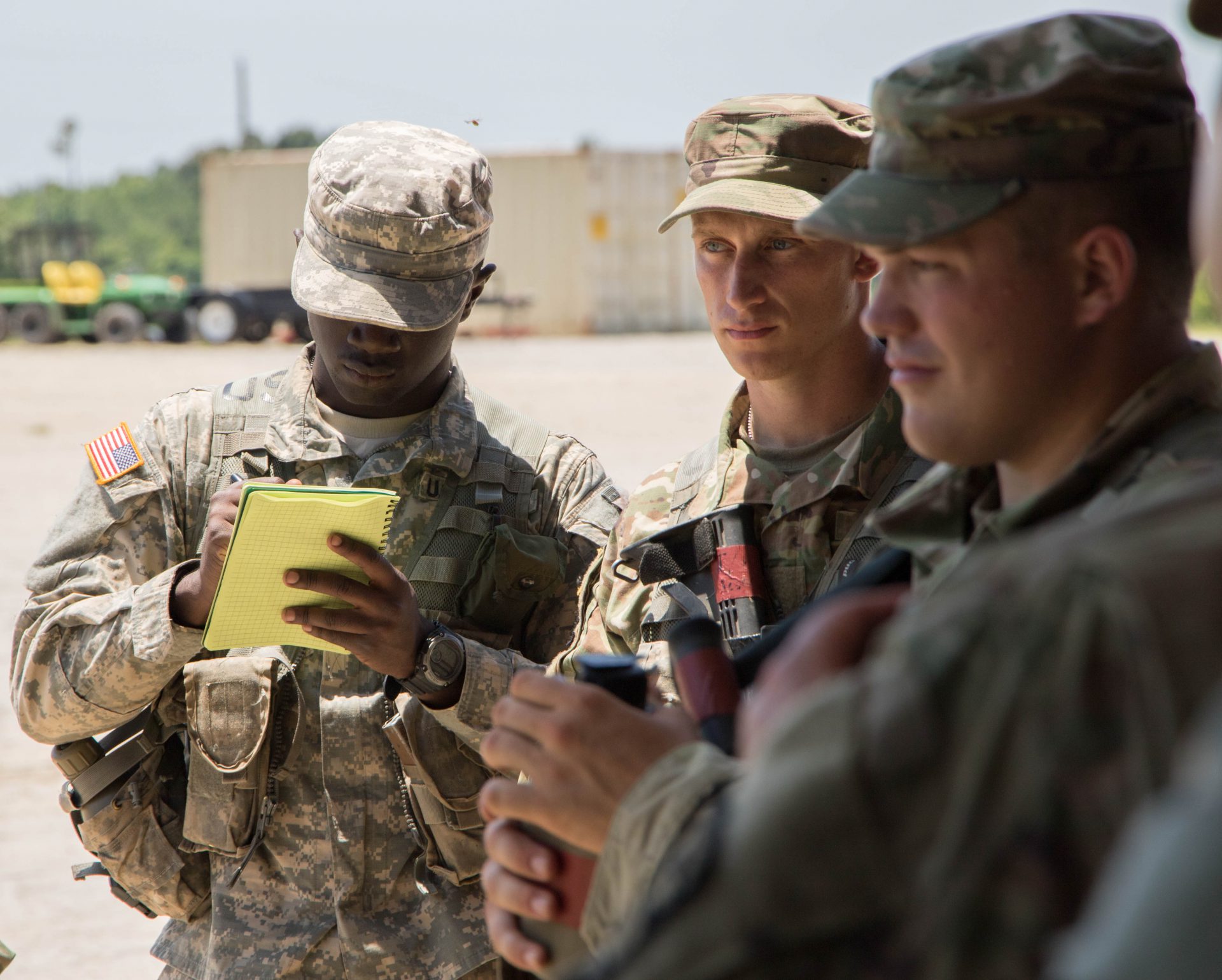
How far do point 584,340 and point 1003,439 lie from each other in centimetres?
2695

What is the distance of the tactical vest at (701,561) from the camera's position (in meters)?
2.34

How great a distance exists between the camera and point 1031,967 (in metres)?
0.74

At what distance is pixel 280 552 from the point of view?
8.06 ft

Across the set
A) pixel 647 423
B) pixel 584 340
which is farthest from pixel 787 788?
pixel 584 340

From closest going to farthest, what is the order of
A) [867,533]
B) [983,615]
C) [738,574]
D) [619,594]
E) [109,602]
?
[983,615]
[867,533]
[738,574]
[619,594]
[109,602]

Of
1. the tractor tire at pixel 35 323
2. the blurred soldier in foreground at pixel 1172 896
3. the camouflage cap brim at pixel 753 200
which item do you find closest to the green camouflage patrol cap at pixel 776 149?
the camouflage cap brim at pixel 753 200

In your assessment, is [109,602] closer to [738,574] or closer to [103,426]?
[738,574]

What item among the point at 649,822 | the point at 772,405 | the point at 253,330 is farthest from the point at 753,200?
the point at 253,330

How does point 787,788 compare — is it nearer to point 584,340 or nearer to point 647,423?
point 647,423

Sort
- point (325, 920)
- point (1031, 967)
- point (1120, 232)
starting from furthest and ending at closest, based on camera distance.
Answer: point (325, 920) → point (1120, 232) → point (1031, 967)

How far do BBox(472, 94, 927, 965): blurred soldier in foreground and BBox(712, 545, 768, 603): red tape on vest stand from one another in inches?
0.5

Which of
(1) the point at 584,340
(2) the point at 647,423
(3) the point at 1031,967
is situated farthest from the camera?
(1) the point at 584,340

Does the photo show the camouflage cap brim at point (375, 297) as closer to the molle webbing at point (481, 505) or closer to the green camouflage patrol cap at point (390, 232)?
the green camouflage patrol cap at point (390, 232)

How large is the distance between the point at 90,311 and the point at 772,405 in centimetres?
2598
